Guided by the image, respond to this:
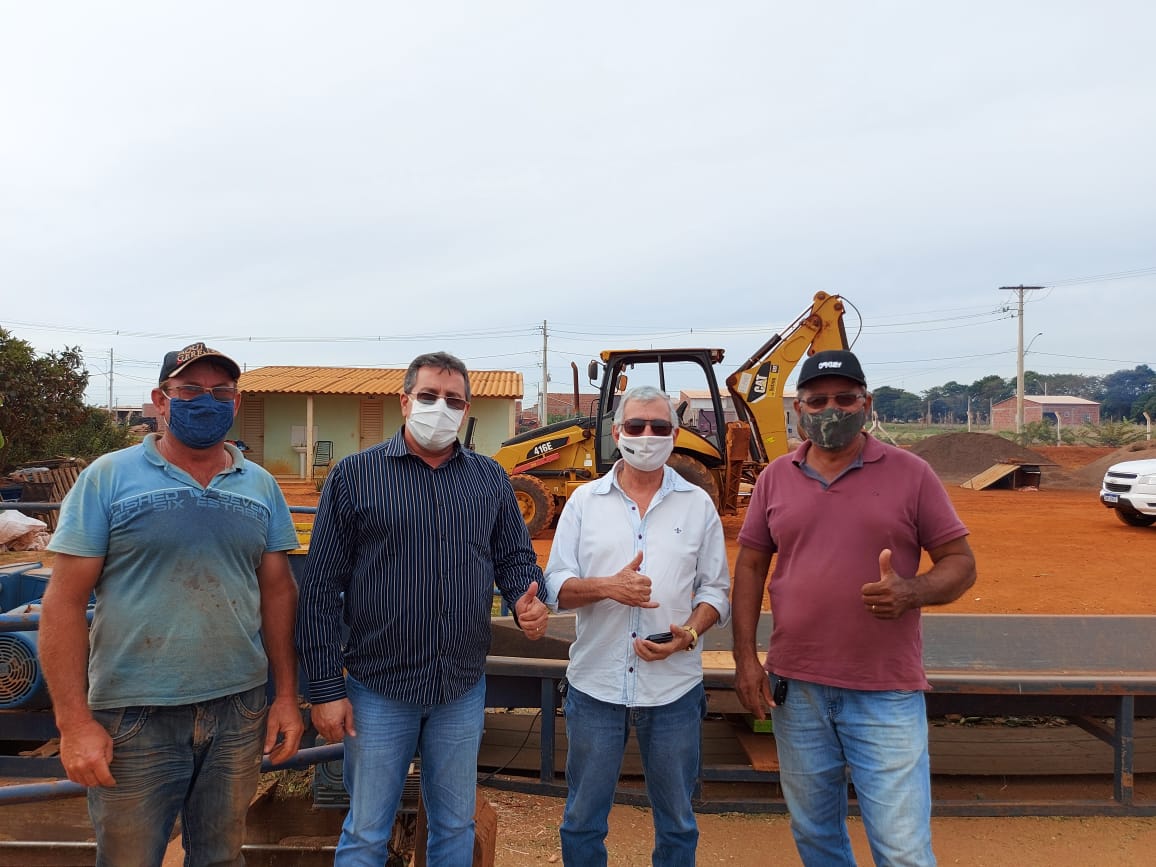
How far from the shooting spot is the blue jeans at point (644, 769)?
109 inches

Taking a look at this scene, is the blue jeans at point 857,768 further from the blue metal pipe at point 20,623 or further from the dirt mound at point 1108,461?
the dirt mound at point 1108,461

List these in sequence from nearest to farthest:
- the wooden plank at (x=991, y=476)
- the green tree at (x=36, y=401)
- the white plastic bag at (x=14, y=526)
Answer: the white plastic bag at (x=14, y=526), the green tree at (x=36, y=401), the wooden plank at (x=991, y=476)

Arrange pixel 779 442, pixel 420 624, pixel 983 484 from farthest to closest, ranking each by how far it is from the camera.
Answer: pixel 983 484
pixel 779 442
pixel 420 624

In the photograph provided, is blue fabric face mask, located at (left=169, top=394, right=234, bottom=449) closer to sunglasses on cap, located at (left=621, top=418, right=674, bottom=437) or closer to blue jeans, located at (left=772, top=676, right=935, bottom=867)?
sunglasses on cap, located at (left=621, top=418, right=674, bottom=437)

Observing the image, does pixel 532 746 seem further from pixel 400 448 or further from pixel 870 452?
pixel 870 452

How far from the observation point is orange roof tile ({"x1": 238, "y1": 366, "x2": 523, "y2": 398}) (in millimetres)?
25531

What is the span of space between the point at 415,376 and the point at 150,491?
0.86 m

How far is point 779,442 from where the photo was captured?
12.6 metres

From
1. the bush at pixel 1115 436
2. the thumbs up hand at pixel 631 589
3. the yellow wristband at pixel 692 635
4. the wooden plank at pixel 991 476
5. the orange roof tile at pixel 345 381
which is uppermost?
the orange roof tile at pixel 345 381

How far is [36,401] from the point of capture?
17781 mm

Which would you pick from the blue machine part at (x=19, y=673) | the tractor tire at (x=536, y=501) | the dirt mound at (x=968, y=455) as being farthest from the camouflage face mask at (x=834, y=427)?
the dirt mound at (x=968, y=455)

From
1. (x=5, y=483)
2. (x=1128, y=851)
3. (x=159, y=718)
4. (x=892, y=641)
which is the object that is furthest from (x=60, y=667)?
(x=5, y=483)

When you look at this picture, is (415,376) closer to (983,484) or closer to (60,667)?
(60,667)

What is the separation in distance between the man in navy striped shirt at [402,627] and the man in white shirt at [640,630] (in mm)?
246
